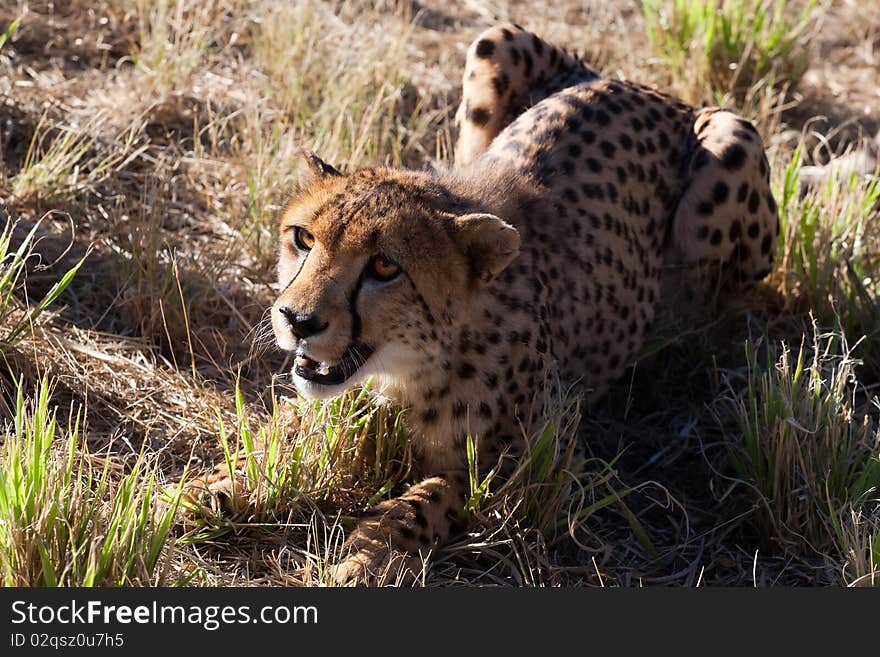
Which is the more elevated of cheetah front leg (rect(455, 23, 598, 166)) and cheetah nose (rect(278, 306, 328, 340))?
A: cheetah front leg (rect(455, 23, 598, 166))

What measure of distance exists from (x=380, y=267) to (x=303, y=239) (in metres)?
0.21

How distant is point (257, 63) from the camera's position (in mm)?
5281

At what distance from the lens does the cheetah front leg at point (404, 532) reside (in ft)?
9.80

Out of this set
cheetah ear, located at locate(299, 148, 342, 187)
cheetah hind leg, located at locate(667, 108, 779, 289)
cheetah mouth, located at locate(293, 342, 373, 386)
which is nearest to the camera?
cheetah mouth, located at locate(293, 342, 373, 386)

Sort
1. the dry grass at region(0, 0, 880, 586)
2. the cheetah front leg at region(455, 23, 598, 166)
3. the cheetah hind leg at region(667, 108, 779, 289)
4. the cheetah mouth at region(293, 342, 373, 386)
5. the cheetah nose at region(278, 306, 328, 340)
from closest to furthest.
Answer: the cheetah nose at region(278, 306, 328, 340)
the cheetah mouth at region(293, 342, 373, 386)
the dry grass at region(0, 0, 880, 586)
the cheetah hind leg at region(667, 108, 779, 289)
the cheetah front leg at region(455, 23, 598, 166)

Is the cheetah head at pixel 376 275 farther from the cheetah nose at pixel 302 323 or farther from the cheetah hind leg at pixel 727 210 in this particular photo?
the cheetah hind leg at pixel 727 210

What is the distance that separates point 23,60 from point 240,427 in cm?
260

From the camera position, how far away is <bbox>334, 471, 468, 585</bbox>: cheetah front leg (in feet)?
9.80

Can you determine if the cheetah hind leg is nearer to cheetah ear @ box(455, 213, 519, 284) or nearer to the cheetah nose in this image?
cheetah ear @ box(455, 213, 519, 284)

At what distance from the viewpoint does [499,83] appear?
4344 mm

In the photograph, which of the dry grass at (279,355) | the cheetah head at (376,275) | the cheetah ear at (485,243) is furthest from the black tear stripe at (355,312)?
the dry grass at (279,355)

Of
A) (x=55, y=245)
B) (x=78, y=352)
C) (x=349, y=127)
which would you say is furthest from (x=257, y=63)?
(x=78, y=352)

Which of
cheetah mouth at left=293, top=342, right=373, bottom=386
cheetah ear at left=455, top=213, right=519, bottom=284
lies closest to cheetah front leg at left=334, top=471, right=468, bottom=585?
cheetah mouth at left=293, top=342, right=373, bottom=386

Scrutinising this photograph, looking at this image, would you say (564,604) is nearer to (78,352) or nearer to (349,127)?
(78,352)
